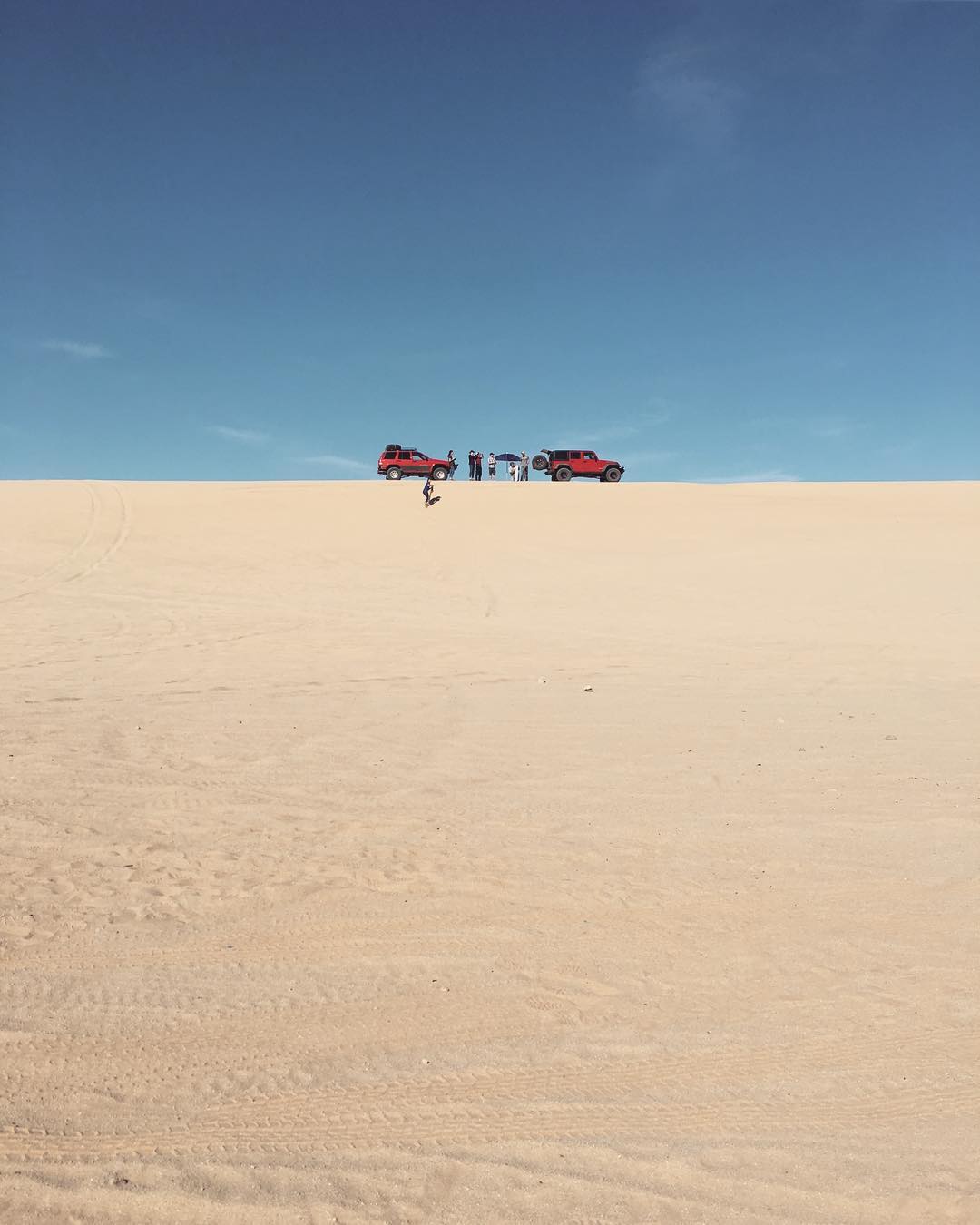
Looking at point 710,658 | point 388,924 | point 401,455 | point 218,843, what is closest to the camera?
point 388,924

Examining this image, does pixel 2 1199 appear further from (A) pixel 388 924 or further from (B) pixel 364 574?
(B) pixel 364 574

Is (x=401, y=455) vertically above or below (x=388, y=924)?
above

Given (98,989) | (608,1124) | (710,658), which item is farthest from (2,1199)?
(710,658)

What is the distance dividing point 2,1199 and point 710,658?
1056 centimetres

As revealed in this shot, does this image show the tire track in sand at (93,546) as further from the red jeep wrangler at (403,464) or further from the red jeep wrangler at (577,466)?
the red jeep wrangler at (577,466)

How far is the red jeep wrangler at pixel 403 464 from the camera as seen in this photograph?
35469 mm

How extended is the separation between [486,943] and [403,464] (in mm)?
32611

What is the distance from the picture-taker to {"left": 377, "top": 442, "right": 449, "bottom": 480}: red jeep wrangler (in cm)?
3547

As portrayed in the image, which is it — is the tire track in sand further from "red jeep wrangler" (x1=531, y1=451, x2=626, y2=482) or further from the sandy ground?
"red jeep wrangler" (x1=531, y1=451, x2=626, y2=482)

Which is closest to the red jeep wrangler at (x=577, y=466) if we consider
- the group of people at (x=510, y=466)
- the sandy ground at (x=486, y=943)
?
the group of people at (x=510, y=466)

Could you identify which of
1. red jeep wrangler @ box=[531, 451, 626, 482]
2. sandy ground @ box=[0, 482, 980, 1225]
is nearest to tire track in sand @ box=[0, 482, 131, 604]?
sandy ground @ box=[0, 482, 980, 1225]

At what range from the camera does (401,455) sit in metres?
35.7

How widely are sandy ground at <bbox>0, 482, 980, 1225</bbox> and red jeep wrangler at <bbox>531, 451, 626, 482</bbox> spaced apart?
82.8 ft

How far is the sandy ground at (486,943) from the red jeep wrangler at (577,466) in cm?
2524
